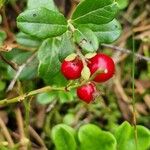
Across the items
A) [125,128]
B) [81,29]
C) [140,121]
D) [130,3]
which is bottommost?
[140,121]

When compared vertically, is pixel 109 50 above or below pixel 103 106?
above

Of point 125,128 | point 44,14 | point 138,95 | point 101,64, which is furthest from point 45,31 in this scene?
point 138,95

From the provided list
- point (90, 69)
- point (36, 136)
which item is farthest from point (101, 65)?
point (36, 136)

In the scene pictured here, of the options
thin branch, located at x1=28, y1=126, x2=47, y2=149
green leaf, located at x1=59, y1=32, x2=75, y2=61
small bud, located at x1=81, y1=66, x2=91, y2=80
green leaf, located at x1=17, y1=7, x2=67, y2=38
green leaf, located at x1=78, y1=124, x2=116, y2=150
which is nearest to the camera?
small bud, located at x1=81, y1=66, x2=91, y2=80

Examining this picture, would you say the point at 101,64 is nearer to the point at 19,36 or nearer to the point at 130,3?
the point at 19,36

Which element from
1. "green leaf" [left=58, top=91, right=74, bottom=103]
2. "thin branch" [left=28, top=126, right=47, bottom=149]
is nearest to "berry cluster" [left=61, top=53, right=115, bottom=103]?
"green leaf" [left=58, top=91, right=74, bottom=103]

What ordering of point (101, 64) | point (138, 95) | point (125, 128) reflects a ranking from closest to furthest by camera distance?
1. point (101, 64)
2. point (125, 128)
3. point (138, 95)

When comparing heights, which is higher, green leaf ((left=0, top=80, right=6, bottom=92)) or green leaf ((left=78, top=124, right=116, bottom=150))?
green leaf ((left=0, top=80, right=6, bottom=92))

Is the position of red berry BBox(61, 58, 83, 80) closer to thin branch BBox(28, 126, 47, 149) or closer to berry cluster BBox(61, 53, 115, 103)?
berry cluster BBox(61, 53, 115, 103)
